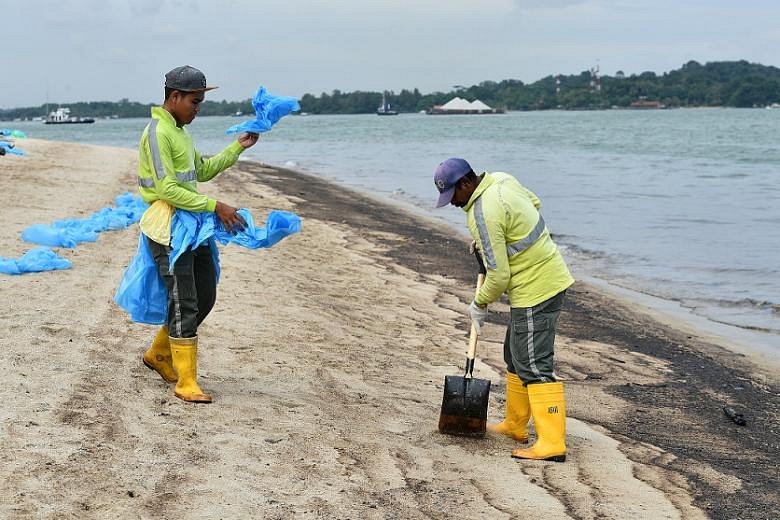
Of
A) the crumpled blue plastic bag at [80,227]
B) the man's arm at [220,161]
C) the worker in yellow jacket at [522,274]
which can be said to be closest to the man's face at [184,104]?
the man's arm at [220,161]

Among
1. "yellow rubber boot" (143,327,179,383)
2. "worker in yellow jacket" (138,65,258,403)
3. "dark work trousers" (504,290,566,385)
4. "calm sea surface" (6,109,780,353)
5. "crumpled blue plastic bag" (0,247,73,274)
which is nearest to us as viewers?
"dark work trousers" (504,290,566,385)

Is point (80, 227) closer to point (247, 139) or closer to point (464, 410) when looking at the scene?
point (247, 139)

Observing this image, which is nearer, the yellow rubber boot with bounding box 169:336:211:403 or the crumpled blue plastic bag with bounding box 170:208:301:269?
the crumpled blue plastic bag with bounding box 170:208:301:269

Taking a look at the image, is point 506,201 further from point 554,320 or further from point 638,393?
point 638,393

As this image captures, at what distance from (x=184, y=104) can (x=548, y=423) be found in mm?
2638

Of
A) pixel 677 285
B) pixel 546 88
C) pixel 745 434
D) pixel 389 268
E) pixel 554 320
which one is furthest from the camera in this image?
pixel 546 88

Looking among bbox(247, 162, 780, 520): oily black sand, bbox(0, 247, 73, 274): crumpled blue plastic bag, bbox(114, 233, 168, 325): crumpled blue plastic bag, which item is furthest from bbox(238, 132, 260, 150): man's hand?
bbox(0, 247, 73, 274): crumpled blue plastic bag

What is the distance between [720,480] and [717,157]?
37490 mm

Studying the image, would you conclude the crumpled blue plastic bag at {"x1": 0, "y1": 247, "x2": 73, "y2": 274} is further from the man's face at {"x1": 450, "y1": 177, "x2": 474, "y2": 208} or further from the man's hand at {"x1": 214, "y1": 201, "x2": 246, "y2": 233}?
the man's face at {"x1": 450, "y1": 177, "x2": 474, "y2": 208}

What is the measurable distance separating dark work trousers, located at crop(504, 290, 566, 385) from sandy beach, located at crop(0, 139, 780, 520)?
0.48 metres

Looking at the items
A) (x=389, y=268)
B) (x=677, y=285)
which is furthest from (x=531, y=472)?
(x=677, y=285)

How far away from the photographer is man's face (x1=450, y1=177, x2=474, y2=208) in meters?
5.03

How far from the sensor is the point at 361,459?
189 inches

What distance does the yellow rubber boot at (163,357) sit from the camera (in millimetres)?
5699
